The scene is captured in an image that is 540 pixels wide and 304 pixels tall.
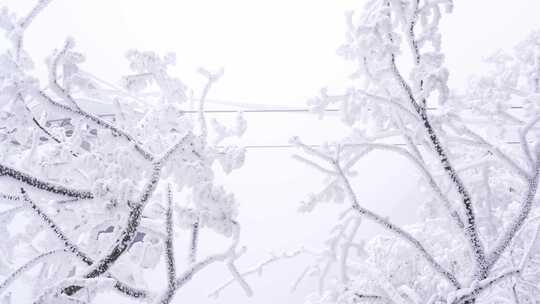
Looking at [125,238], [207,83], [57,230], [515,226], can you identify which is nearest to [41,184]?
[57,230]

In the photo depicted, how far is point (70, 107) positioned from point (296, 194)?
10535 mm

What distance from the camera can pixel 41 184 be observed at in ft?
6.41

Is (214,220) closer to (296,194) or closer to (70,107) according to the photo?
(70,107)

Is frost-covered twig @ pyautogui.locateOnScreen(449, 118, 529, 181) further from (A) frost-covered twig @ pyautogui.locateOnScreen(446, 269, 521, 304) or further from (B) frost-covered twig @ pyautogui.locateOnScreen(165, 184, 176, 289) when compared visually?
(B) frost-covered twig @ pyautogui.locateOnScreen(165, 184, 176, 289)

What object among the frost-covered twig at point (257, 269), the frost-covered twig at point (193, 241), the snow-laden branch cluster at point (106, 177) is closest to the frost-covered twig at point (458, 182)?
the snow-laden branch cluster at point (106, 177)

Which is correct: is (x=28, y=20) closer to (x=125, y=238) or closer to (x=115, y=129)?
(x=115, y=129)

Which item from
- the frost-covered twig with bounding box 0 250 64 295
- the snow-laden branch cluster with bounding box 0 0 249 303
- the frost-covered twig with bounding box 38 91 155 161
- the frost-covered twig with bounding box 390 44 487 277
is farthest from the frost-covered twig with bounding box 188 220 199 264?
the frost-covered twig with bounding box 390 44 487 277

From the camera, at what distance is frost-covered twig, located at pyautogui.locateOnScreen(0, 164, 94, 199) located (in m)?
1.85

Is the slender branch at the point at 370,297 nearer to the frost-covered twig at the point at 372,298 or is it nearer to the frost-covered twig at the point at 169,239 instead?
the frost-covered twig at the point at 372,298

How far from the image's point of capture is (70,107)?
2.30m

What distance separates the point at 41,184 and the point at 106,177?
313mm

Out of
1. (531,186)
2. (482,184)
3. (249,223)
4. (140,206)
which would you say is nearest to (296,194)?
(249,223)

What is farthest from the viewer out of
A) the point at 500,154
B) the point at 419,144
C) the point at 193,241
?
the point at 419,144

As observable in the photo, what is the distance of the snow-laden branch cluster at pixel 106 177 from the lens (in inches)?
77.7
